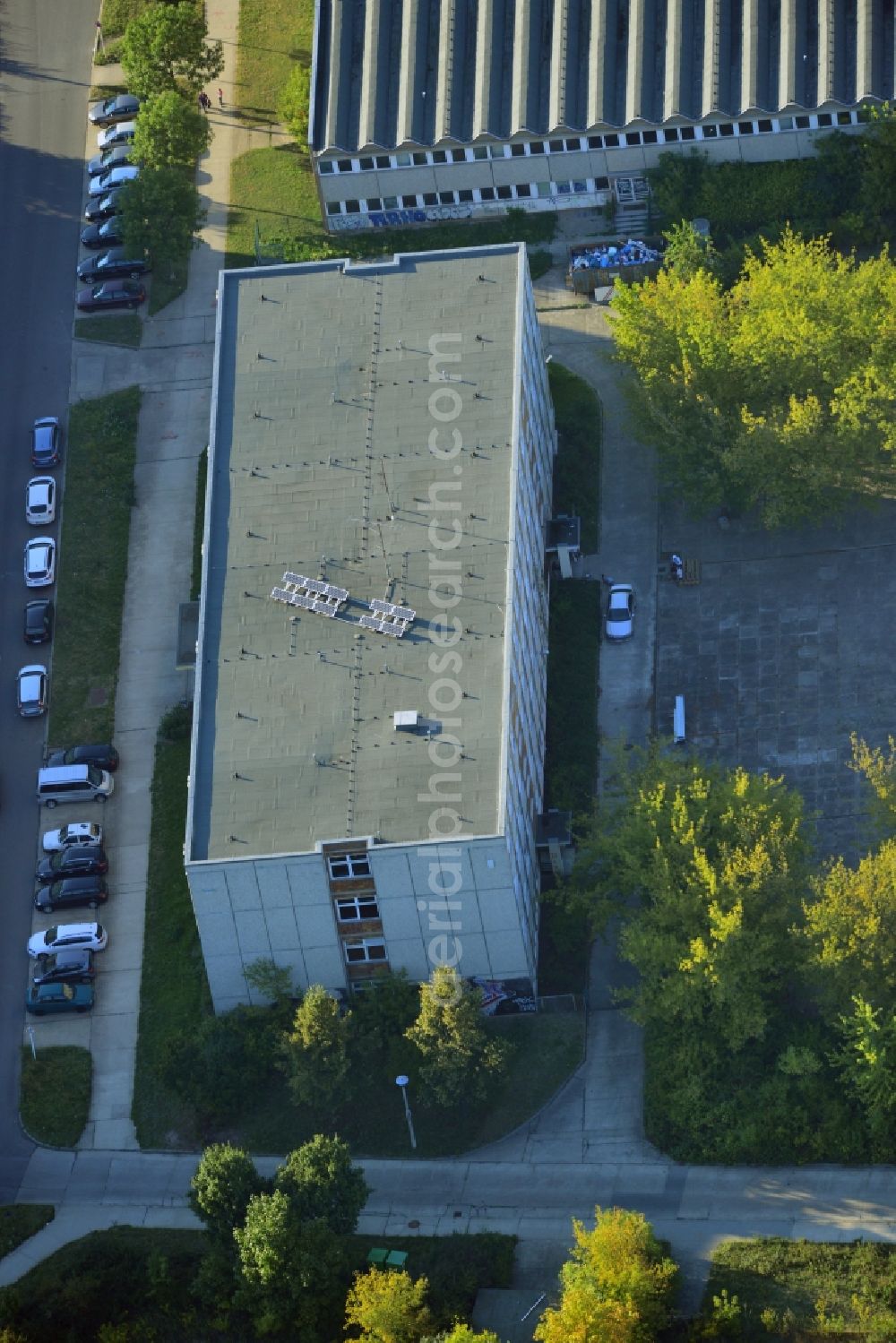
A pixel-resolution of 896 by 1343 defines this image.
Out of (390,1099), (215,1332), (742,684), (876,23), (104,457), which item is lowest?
(215,1332)

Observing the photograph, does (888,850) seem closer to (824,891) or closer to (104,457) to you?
(824,891)

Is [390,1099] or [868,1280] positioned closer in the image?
[868,1280]

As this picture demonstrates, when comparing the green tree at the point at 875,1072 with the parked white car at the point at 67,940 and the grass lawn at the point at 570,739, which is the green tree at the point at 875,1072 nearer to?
the grass lawn at the point at 570,739

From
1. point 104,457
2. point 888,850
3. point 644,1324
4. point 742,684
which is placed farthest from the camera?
point 104,457

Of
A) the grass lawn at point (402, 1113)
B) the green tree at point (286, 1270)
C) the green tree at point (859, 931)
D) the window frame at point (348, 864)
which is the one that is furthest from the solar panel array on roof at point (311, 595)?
the green tree at point (286, 1270)

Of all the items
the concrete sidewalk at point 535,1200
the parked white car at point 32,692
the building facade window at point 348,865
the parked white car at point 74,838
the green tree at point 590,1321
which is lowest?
the green tree at point 590,1321

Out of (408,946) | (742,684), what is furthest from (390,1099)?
(742,684)

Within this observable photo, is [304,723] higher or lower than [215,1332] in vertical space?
higher
